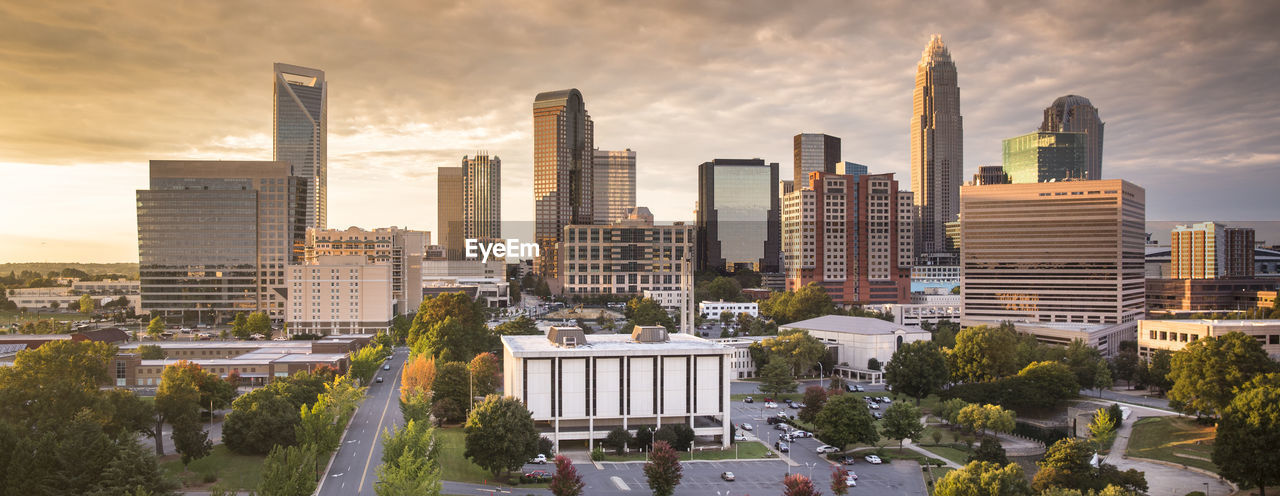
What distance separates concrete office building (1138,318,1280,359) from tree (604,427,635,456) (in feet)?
181

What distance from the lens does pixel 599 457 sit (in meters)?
56.1

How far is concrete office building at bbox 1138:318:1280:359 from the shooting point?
265ft

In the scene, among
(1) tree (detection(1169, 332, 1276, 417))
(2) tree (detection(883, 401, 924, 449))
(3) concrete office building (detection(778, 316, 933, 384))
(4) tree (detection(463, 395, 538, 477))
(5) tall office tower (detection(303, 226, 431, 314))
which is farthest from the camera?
(5) tall office tower (detection(303, 226, 431, 314))

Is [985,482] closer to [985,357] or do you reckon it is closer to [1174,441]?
[1174,441]

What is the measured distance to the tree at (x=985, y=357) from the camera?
8219 centimetres

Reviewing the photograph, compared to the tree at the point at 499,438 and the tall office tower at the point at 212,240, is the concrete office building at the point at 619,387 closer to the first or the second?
the tree at the point at 499,438

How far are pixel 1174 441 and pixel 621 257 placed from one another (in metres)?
122

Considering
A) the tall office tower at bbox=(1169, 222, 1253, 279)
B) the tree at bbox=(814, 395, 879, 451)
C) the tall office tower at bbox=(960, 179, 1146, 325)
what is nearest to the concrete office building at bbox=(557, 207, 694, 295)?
the tall office tower at bbox=(960, 179, 1146, 325)

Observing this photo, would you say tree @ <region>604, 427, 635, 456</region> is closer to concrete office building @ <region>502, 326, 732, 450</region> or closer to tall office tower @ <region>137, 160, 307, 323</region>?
concrete office building @ <region>502, 326, 732, 450</region>

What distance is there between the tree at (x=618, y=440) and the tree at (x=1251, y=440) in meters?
35.3

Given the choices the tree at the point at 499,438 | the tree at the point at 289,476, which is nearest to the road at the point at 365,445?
the tree at the point at 289,476

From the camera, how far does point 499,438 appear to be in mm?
50344

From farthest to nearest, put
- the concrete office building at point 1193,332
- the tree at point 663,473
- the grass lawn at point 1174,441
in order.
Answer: the concrete office building at point 1193,332, the grass lawn at point 1174,441, the tree at point 663,473

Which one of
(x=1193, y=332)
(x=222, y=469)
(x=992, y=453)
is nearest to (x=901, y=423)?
(x=992, y=453)
